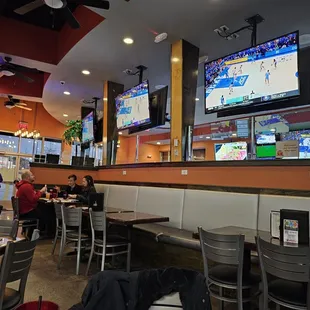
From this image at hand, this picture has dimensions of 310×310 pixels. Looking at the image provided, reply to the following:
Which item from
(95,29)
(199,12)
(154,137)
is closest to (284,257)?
(199,12)

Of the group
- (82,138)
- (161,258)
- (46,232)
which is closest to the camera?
(161,258)

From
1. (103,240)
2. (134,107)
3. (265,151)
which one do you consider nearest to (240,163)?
(265,151)

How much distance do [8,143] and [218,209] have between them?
12536mm

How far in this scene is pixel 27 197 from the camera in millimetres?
5789

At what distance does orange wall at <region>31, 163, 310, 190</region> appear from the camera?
3.28m

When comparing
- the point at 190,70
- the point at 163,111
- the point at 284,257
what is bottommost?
the point at 284,257

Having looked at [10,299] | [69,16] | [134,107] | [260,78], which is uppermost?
[69,16]

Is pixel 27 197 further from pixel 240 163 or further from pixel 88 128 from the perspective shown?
pixel 240 163

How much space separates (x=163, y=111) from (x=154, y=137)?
7.95 m

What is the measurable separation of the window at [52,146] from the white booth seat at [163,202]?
10.6 metres

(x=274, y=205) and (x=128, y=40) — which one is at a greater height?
(x=128, y=40)

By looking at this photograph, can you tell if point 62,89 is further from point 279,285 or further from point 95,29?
point 279,285

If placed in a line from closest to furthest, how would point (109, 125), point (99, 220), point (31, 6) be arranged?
point (99, 220), point (31, 6), point (109, 125)

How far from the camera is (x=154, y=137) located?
13.9 m
